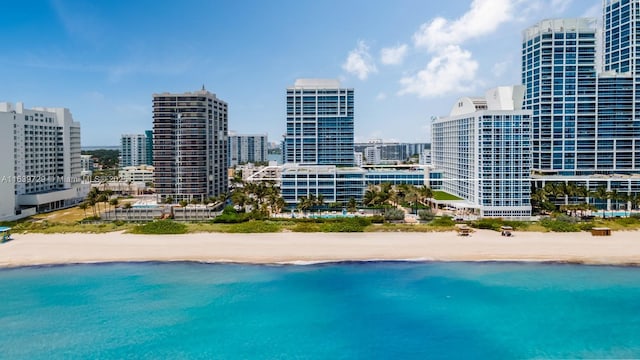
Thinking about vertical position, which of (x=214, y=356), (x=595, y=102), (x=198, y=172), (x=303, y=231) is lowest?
(x=214, y=356)

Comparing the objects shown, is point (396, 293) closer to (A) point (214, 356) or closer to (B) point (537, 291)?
(B) point (537, 291)

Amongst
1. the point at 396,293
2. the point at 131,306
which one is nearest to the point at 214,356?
the point at 131,306

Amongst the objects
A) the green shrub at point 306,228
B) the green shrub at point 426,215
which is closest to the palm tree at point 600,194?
the green shrub at point 426,215

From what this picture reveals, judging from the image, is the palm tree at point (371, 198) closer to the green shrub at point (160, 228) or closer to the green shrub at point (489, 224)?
the green shrub at point (489, 224)

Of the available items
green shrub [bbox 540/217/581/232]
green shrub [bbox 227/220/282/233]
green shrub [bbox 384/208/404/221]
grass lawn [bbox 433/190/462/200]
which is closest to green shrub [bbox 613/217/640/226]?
green shrub [bbox 540/217/581/232]

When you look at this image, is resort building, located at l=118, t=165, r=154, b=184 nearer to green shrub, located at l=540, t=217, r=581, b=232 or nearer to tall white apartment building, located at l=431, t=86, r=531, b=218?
tall white apartment building, located at l=431, t=86, r=531, b=218
